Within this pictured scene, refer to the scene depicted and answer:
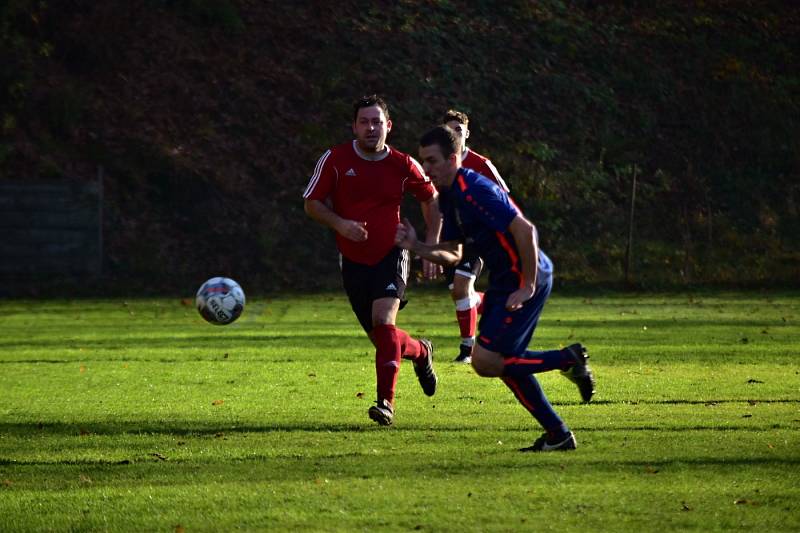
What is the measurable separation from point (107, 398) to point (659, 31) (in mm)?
28494

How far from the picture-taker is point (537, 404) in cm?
743

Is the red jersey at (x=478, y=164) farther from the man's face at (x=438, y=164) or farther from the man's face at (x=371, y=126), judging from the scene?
the man's face at (x=438, y=164)

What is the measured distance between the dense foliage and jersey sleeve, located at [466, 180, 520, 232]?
19.1 meters

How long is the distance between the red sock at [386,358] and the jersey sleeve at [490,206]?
6.09 feet

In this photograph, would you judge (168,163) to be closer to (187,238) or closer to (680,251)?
(187,238)

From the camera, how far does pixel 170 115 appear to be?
3066 cm

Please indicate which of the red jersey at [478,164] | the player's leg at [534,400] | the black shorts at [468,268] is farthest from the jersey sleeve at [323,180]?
the black shorts at [468,268]

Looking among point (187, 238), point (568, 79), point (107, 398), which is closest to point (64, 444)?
point (107, 398)

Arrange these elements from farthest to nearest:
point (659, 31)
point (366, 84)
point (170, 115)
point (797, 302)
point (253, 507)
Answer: point (659, 31) < point (366, 84) < point (170, 115) < point (797, 302) < point (253, 507)

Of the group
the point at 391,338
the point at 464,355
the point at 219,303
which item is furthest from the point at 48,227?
the point at 391,338

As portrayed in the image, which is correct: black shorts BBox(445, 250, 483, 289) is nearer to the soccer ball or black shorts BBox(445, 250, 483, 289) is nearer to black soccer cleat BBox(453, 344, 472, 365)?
black soccer cleat BBox(453, 344, 472, 365)

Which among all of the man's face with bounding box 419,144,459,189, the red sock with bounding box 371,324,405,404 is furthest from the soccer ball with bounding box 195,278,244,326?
the man's face with bounding box 419,144,459,189

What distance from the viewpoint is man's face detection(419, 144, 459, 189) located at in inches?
293

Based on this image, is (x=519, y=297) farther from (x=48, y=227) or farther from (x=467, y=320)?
(x=48, y=227)
